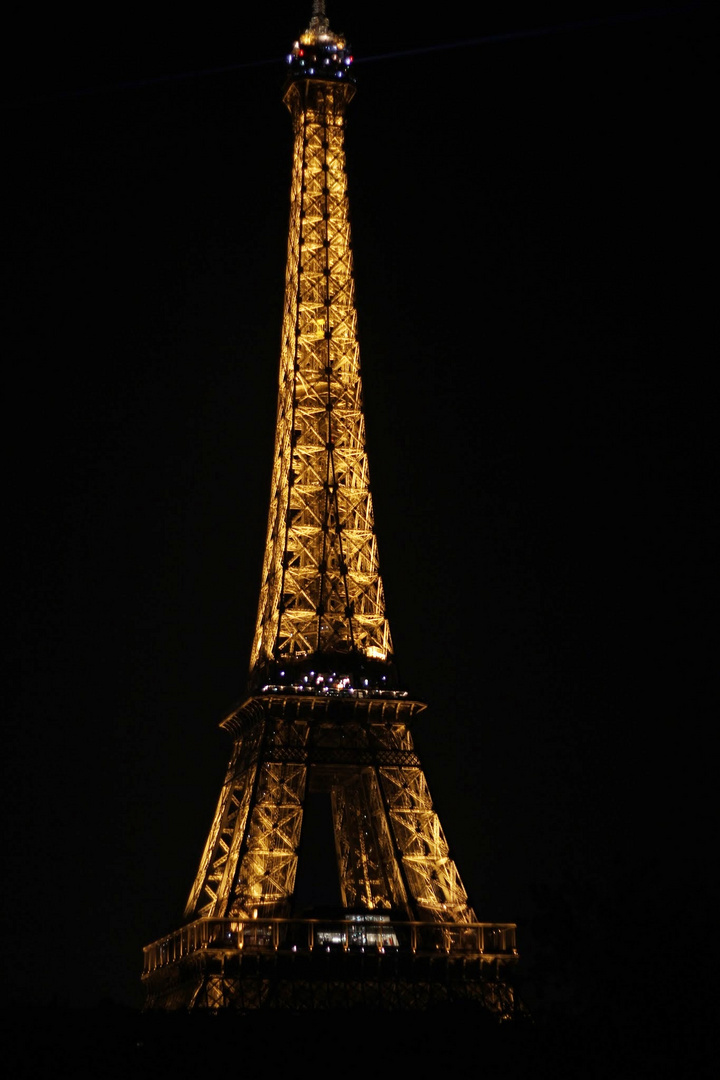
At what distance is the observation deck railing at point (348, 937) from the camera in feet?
256

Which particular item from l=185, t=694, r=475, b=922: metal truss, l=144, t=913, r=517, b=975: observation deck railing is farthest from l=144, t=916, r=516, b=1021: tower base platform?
l=185, t=694, r=475, b=922: metal truss

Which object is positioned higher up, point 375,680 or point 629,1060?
point 375,680

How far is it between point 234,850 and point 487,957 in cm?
1063

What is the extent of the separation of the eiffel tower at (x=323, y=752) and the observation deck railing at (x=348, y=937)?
0.25 ft

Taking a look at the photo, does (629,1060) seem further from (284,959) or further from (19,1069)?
(284,959)

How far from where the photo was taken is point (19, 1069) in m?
61.0

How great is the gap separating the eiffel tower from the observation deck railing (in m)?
0.08

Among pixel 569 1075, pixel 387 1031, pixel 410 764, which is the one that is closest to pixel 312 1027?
pixel 387 1031

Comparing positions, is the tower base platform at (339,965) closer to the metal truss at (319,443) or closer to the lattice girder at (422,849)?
the lattice girder at (422,849)

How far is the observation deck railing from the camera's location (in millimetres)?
78062

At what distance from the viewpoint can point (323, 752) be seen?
84.2 m

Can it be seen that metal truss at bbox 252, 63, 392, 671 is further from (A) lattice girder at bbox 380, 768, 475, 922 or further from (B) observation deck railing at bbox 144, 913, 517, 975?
(B) observation deck railing at bbox 144, 913, 517, 975

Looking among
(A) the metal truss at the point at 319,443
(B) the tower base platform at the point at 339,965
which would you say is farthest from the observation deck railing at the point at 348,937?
(A) the metal truss at the point at 319,443

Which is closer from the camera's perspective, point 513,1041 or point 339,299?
point 513,1041
